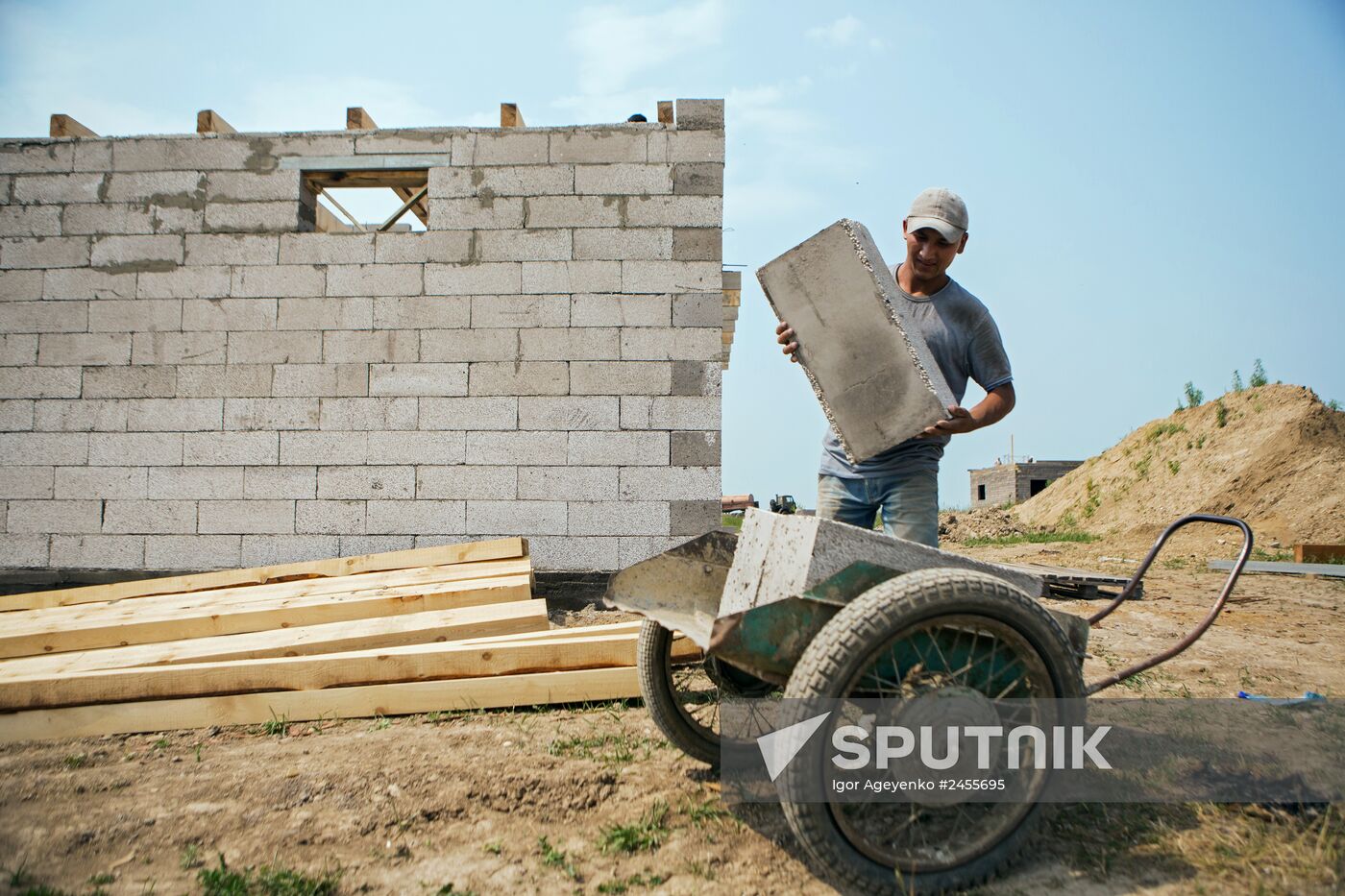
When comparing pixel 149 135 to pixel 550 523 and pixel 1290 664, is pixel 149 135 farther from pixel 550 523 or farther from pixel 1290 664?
pixel 1290 664

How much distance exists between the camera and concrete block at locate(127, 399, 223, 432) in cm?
564

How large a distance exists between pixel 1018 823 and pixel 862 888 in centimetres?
44

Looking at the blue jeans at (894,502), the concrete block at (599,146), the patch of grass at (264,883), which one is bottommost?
the patch of grass at (264,883)

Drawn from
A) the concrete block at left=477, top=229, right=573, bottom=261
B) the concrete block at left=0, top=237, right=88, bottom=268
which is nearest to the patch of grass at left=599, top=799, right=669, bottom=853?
the concrete block at left=477, top=229, right=573, bottom=261

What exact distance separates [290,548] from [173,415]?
50.5 inches

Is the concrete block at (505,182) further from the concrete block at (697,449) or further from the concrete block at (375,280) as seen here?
the concrete block at (697,449)

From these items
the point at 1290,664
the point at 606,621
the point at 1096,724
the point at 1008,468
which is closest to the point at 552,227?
the point at 606,621

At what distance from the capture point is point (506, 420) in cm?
556

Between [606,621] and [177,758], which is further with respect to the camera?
[606,621]

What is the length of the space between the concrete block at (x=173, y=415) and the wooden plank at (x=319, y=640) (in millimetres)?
2127

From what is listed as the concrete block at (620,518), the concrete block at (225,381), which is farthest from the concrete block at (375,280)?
the concrete block at (620,518)

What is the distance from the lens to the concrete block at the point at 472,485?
5.54 meters

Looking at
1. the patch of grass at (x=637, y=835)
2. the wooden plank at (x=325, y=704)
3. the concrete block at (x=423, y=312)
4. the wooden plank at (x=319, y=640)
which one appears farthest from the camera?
the concrete block at (x=423, y=312)

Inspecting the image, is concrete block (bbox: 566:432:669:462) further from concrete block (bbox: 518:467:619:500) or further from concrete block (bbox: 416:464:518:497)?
concrete block (bbox: 416:464:518:497)
